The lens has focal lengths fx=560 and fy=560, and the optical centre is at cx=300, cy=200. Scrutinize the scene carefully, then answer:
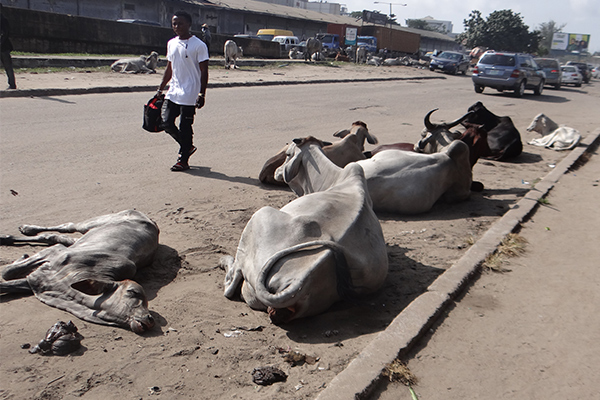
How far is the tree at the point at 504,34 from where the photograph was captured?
62.8 meters

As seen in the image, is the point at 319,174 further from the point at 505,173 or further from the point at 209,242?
the point at 505,173

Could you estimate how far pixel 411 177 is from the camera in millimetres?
6223

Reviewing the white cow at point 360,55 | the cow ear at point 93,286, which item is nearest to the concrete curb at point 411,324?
the cow ear at point 93,286

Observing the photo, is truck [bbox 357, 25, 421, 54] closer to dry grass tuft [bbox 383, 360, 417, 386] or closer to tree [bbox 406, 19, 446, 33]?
dry grass tuft [bbox 383, 360, 417, 386]

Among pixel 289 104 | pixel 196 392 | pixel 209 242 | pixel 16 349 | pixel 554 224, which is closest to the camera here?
pixel 196 392

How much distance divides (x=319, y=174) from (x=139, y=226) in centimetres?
165

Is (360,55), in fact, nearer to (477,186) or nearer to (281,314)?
(477,186)

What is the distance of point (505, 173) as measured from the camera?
8859 mm

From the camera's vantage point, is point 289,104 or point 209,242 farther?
point 289,104

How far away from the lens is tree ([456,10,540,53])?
62781 mm

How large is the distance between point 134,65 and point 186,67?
13.2 meters

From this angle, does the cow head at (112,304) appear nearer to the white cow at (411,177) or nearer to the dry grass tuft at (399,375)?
the dry grass tuft at (399,375)

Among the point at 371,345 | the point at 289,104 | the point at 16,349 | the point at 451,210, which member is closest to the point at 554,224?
the point at 451,210

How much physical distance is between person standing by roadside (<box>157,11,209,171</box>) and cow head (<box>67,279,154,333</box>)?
12.8 ft
